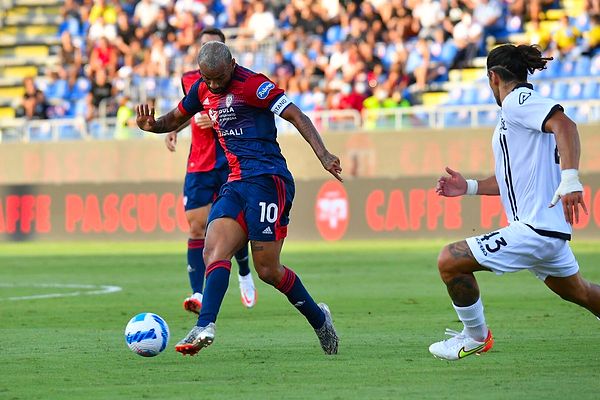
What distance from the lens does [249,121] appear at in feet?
29.1

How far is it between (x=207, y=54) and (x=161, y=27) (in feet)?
81.7

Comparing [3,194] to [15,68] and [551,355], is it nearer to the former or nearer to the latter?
[15,68]

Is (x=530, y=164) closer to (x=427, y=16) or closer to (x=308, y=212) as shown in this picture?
(x=308, y=212)

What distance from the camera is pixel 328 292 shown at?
14.5m

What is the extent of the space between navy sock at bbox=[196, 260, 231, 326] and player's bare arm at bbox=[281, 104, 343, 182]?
3.15 ft

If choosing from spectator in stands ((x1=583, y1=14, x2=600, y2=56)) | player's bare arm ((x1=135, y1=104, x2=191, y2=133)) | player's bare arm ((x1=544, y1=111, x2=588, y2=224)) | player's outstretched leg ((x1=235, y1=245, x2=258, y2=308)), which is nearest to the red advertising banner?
spectator in stands ((x1=583, y1=14, x2=600, y2=56))

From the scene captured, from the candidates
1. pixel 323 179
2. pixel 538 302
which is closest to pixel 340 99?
pixel 323 179

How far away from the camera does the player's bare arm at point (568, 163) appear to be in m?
7.23

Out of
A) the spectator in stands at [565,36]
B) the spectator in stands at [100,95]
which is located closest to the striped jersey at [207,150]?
the spectator in stands at [565,36]

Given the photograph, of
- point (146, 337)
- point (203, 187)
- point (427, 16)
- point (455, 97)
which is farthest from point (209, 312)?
point (427, 16)

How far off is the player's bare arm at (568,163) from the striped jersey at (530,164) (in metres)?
0.18

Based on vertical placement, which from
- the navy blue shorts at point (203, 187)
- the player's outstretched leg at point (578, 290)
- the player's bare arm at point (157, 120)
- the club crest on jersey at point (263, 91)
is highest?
the club crest on jersey at point (263, 91)

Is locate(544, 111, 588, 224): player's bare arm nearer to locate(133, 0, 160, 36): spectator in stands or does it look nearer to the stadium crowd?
the stadium crowd

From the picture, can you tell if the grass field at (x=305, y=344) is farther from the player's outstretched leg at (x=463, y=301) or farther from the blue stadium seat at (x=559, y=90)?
the blue stadium seat at (x=559, y=90)
